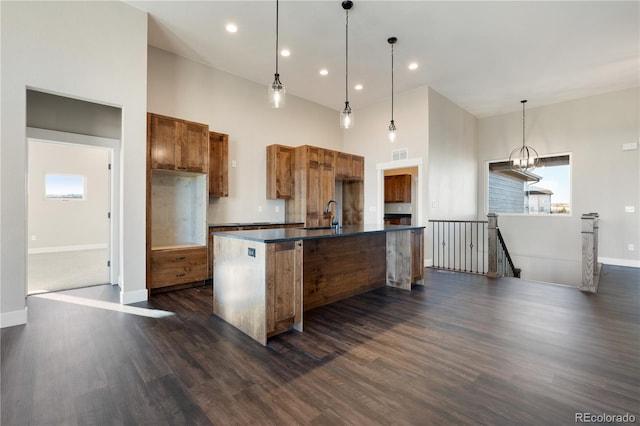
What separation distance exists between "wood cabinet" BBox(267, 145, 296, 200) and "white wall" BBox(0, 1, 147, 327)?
2.49 metres

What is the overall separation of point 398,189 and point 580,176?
172 inches

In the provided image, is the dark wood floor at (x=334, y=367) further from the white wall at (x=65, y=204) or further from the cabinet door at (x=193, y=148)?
the white wall at (x=65, y=204)

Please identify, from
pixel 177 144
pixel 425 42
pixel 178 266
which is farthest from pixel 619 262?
pixel 177 144

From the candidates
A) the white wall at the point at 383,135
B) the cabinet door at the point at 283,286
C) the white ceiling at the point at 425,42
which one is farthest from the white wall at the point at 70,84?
the white wall at the point at 383,135

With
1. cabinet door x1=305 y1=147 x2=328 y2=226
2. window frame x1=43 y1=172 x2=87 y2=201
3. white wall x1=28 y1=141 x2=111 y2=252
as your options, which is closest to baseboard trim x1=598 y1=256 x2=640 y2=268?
cabinet door x1=305 y1=147 x2=328 y2=226

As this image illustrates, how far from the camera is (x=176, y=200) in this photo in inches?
190

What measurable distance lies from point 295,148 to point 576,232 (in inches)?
265

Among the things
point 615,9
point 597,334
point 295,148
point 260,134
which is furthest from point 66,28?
point 615,9

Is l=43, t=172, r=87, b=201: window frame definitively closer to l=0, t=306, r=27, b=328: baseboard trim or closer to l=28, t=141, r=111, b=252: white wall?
l=28, t=141, r=111, b=252: white wall

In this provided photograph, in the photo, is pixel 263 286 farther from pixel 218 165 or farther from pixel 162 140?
pixel 218 165

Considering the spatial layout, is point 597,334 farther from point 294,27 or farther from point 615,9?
point 294,27

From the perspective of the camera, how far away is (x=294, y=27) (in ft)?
13.4

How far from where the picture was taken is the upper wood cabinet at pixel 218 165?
197 inches

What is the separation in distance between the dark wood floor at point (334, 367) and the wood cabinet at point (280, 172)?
300 centimetres
